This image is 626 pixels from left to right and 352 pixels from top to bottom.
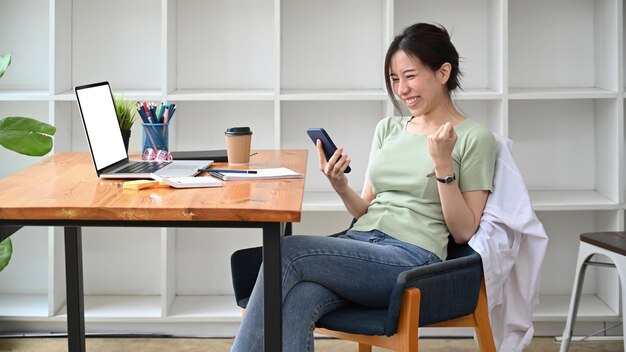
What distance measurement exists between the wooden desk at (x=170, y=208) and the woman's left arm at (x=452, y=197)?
39 cm

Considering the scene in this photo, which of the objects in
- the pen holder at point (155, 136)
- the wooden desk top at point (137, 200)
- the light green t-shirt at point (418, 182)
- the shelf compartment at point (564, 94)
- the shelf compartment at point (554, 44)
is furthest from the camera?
the shelf compartment at point (554, 44)

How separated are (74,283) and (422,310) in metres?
1.25

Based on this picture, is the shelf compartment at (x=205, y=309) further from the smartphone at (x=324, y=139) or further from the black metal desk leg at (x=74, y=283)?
the smartphone at (x=324, y=139)

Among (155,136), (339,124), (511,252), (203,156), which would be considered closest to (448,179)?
(511,252)

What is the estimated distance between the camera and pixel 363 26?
4012mm

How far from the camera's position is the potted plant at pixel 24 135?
116 inches

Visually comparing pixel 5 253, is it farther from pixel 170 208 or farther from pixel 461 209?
pixel 461 209

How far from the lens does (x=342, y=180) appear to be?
104 inches

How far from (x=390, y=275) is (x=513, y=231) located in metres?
0.40

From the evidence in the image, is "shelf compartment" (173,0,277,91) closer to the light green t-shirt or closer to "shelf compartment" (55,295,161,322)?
"shelf compartment" (55,295,161,322)

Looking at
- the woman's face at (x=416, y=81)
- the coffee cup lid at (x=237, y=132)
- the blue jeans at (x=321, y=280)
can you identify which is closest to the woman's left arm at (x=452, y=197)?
the blue jeans at (x=321, y=280)

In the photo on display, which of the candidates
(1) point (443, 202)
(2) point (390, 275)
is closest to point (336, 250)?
(2) point (390, 275)

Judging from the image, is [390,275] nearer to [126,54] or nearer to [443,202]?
[443,202]

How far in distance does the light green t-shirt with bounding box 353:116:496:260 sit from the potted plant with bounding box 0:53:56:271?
3.45ft
